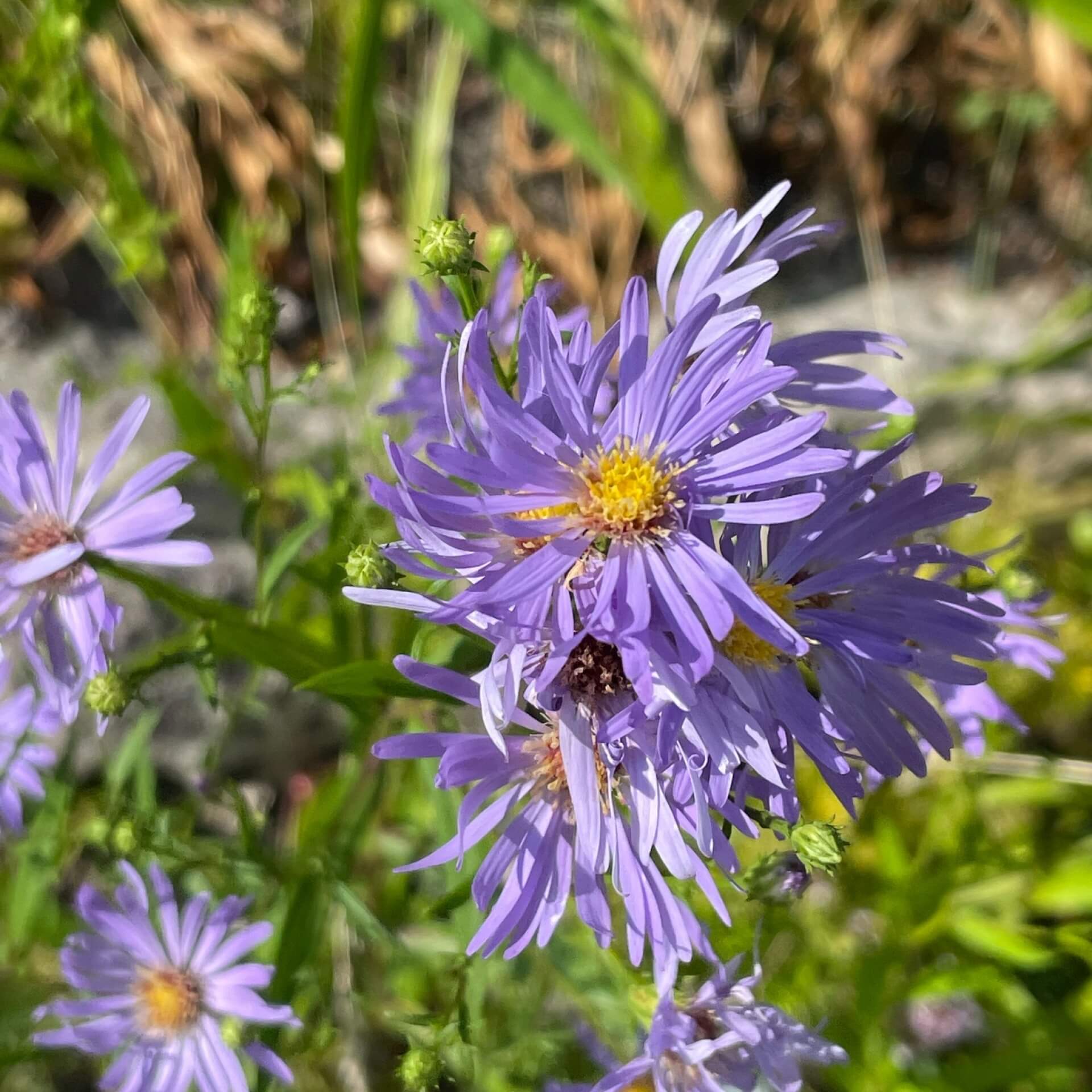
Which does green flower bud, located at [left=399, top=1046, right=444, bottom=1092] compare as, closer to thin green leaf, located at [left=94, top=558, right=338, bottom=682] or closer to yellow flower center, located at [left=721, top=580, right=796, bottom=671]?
thin green leaf, located at [left=94, top=558, right=338, bottom=682]

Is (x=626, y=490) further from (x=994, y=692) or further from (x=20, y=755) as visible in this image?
(x=20, y=755)

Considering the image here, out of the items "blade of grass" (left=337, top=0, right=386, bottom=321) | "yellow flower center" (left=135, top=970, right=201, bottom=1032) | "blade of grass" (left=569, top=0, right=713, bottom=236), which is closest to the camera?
"yellow flower center" (left=135, top=970, right=201, bottom=1032)

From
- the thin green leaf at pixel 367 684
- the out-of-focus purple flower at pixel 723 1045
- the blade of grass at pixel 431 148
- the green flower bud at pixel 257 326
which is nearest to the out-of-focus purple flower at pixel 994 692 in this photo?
the out-of-focus purple flower at pixel 723 1045

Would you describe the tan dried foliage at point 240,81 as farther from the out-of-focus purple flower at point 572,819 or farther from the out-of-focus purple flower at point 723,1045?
the out-of-focus purple flower at point 723,1045

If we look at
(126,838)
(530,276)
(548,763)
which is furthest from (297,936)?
(530,276)

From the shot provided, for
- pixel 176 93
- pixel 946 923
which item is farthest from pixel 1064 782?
pixel 176 93

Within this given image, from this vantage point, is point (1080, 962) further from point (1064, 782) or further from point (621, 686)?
point (621, 686)

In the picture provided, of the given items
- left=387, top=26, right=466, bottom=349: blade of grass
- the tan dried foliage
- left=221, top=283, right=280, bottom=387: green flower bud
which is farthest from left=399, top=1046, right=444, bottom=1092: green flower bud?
the tan dried foliage
